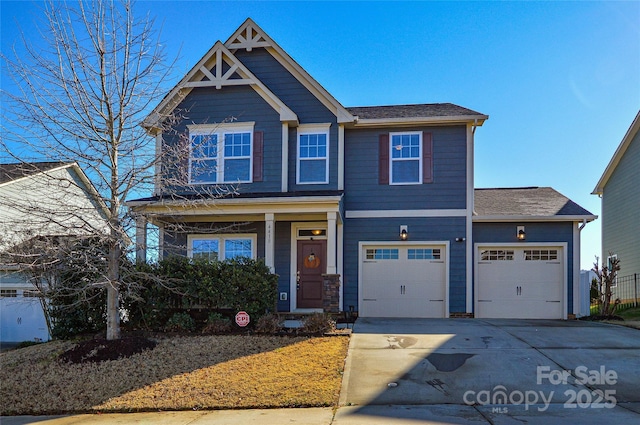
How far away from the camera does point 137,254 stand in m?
11.7

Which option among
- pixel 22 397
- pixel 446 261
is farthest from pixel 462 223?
pixel 22 397

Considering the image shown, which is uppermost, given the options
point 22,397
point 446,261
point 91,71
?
point 91,71

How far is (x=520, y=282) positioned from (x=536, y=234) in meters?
1.42

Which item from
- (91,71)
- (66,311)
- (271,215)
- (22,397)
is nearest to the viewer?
(22,397)

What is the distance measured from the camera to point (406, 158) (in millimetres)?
14578

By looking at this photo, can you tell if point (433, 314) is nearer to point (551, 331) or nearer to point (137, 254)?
point (551, 331)

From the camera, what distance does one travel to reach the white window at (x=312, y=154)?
571 inches

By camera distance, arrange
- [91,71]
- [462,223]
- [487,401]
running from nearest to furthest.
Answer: [487,401], [91,71], [462,223]

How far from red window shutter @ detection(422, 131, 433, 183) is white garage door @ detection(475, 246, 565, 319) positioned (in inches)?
98.3

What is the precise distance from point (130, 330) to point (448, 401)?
7.48 m

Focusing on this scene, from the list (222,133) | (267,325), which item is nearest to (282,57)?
(222,133)

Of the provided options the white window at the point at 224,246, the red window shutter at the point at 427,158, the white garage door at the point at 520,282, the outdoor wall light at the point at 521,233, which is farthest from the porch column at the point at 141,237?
→ the outdoor wall light at the point at 521,233

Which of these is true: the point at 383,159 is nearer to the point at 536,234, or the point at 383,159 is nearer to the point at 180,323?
the point at 536,234

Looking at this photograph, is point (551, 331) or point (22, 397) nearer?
point (22, 397)
